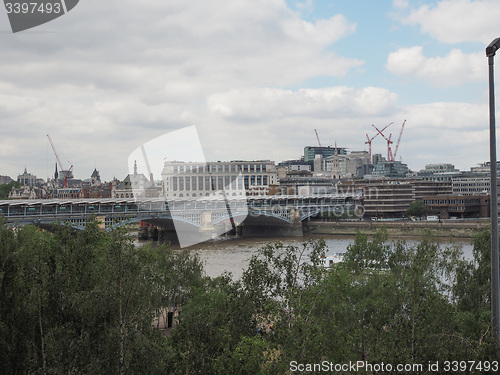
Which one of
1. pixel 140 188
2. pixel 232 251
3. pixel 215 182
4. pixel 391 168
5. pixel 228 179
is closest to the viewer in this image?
pixel 232 251

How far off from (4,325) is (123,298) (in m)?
1.52

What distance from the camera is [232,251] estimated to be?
40250 mm

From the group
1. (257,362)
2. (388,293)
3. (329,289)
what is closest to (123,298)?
(257,362)

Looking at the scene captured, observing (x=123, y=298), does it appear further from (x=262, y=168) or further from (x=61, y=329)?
(x=262, y=168)

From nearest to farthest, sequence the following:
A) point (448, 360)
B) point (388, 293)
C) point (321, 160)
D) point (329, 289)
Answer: point (448, 360), point (329, 289), point (388, 293), point (321, 160)

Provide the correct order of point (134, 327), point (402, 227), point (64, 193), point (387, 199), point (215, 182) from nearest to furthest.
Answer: point (134, 327), point (402, 227), point (387, 199), point (215, 182), point (64, 193)

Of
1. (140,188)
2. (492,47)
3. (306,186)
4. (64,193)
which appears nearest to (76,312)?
(492,47)

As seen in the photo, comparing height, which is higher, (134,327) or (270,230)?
(134,327)

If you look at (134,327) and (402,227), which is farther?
(402,227)

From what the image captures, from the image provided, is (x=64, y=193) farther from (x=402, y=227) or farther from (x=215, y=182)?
(x=402, y=227)

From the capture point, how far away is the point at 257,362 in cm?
678

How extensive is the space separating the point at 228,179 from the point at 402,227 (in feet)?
130

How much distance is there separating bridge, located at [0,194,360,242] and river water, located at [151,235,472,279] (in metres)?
2.02

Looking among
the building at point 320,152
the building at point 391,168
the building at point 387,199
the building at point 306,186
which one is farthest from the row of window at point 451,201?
the building at point 320,152
